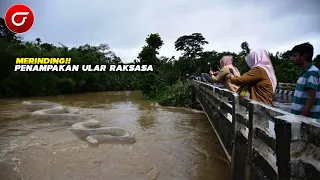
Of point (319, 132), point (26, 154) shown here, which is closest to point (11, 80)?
point (26, 154)

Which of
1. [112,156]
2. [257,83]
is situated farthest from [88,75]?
[257,83]

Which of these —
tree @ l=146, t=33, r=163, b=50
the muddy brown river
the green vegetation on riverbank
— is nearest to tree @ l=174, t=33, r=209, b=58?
the green vegetation on riverbank

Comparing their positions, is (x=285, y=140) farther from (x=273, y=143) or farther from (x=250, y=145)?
(x=250, y=145)

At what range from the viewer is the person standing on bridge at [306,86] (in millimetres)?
2506

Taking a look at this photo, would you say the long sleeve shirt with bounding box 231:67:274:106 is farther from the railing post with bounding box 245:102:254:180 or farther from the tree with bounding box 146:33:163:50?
the tree with bounding box 146:33:163:50

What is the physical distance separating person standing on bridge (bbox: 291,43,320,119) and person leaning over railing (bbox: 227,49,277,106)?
0.76m

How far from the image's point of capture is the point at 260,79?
11.7ft

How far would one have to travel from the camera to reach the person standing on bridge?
2506 millimetres

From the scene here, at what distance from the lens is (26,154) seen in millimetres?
6168

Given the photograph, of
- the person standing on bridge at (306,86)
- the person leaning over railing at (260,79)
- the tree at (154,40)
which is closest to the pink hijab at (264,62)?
the person leaning over railing at (260,79)

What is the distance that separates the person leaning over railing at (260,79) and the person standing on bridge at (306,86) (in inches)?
30.0

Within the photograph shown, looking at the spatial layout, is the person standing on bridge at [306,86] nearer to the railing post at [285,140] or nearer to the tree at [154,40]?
the railing post at [285,140]

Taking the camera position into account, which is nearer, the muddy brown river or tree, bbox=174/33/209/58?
the muddy brown river

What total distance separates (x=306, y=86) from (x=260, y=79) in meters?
1.03
